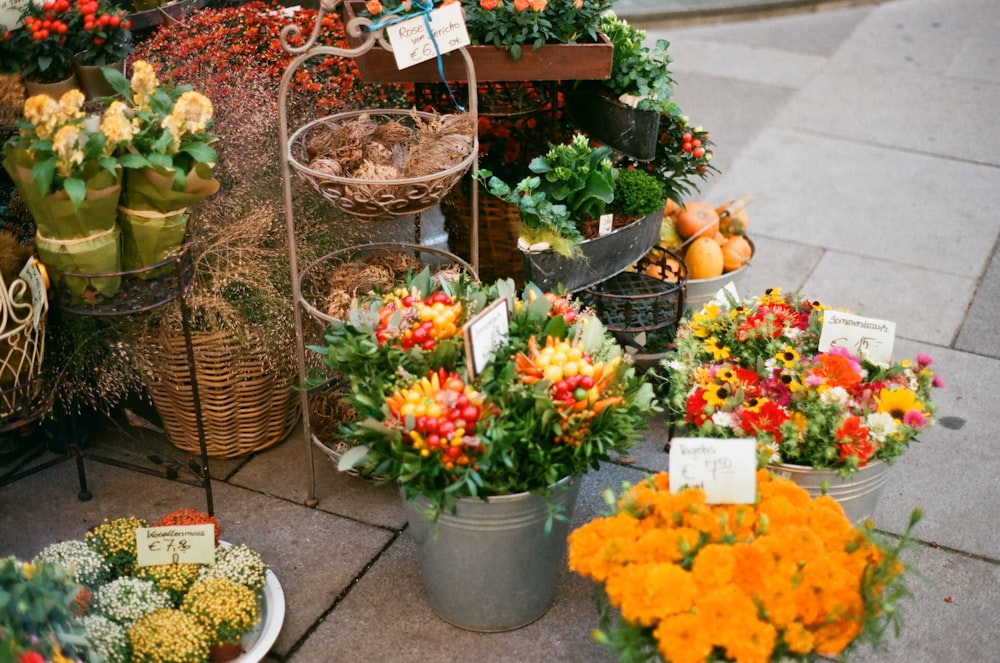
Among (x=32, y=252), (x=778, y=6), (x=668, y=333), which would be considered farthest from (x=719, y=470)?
(x=778, y=6)

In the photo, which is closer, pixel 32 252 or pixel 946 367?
pixel 32 252

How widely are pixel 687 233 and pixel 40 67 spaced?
2.31 meters

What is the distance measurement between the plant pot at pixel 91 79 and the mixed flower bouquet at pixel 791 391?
2.04 meters

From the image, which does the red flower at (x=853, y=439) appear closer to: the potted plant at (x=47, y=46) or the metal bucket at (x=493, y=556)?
the metal bucket at (x=493, y=556)

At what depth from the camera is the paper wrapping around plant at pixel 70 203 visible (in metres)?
2.43

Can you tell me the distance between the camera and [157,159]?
7.98 ft

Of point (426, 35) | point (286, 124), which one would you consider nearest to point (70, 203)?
point (286, 124)

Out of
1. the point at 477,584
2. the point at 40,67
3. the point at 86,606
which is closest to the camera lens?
the point at 86,606

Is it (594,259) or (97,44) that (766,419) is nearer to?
(594,259)

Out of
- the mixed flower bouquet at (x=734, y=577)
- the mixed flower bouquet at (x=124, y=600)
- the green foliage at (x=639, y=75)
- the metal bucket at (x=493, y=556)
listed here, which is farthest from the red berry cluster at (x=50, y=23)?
the mixed flower bouquet at (x=734, y=577)

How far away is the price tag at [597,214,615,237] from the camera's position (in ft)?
10.5

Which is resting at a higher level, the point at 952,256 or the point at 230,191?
the point at 230,191

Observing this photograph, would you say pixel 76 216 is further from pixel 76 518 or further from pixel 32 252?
pixel 76 518

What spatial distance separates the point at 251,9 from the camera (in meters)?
3.86
